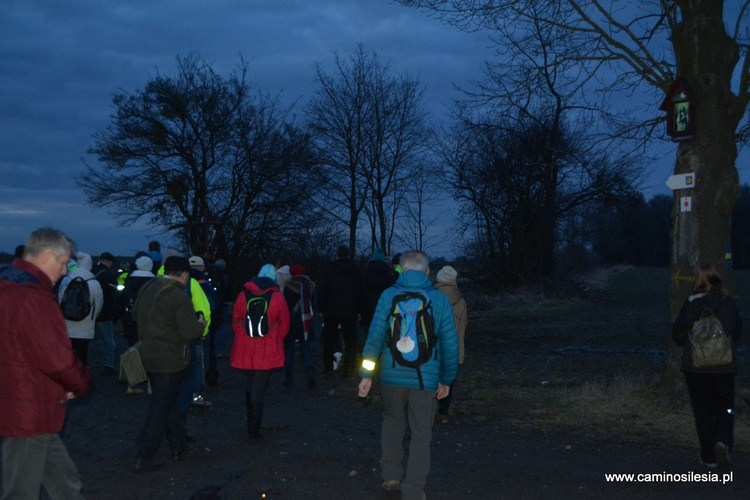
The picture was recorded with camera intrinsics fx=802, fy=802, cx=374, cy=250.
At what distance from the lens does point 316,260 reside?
2791cm

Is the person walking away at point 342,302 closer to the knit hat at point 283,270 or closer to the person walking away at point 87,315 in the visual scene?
the knit hat at point 283,270

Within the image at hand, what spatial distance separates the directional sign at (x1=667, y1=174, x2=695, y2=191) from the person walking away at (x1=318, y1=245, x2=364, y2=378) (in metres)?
4.94

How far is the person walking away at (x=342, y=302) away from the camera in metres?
12.4

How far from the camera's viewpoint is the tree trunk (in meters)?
9.30

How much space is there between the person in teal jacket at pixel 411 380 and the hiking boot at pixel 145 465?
6.78 feet

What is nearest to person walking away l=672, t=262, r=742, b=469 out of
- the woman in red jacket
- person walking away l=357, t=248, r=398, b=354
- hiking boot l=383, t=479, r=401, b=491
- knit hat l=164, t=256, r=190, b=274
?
hiking boot l=383, t=479, r=401, b=491

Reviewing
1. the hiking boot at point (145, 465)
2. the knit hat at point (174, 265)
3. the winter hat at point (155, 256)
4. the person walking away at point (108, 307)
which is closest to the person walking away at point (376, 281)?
the winter hat at point (155, 256)

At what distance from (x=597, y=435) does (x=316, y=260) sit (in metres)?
20.0

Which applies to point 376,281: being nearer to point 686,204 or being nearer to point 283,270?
point 283,270

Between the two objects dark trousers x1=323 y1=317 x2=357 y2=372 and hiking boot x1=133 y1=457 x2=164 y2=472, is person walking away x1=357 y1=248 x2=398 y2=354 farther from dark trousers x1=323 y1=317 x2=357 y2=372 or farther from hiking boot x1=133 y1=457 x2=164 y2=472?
hiking boot x1=133 y1=457 x2=164 y2=472

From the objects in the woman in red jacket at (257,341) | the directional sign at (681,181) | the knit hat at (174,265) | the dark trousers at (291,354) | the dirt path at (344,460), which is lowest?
the dirt path at (344,460)

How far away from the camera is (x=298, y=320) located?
39.3 ft

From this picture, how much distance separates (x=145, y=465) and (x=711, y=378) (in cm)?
497

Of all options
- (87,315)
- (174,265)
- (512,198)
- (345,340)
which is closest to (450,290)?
(174,265)
